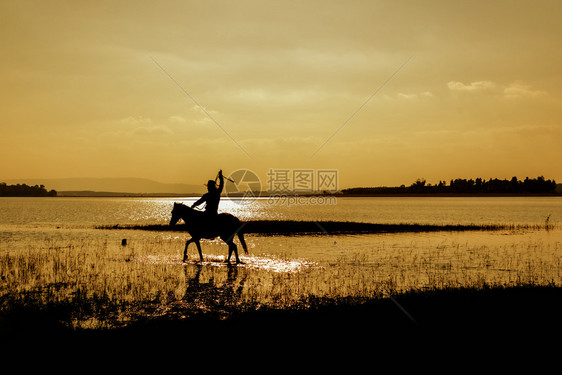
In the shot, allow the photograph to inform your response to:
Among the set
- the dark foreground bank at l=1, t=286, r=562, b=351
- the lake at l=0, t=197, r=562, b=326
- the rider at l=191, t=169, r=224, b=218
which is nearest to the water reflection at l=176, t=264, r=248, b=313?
the lake at l=0, t=197, r=562, b=326

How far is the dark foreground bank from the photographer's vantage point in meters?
8.56

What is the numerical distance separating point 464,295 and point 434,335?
4.88 meters

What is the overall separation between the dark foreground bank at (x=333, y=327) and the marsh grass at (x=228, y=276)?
85 cm

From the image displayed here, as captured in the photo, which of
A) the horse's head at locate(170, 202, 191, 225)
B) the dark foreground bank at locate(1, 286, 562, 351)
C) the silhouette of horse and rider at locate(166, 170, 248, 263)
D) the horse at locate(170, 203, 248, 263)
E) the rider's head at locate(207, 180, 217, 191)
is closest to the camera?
the dark foreground bank at locate(1, 286, 562, 351)

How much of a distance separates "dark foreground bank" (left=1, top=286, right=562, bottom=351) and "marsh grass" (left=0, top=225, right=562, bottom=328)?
0.85 m

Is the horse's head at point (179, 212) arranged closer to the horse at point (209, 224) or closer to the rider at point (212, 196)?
the horse at point (209, 224)

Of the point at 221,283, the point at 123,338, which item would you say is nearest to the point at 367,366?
the point at 123,338

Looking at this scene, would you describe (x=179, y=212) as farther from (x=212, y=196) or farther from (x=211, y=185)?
(x=211, y=185)

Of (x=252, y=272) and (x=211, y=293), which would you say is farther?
(x=252, y=272)

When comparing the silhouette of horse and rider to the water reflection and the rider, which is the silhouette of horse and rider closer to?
the rider

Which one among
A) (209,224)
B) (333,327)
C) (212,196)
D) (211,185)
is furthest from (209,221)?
(333,327)

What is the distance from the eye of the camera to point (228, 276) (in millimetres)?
17141

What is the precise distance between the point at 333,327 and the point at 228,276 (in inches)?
328

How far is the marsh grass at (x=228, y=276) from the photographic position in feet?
39.1
